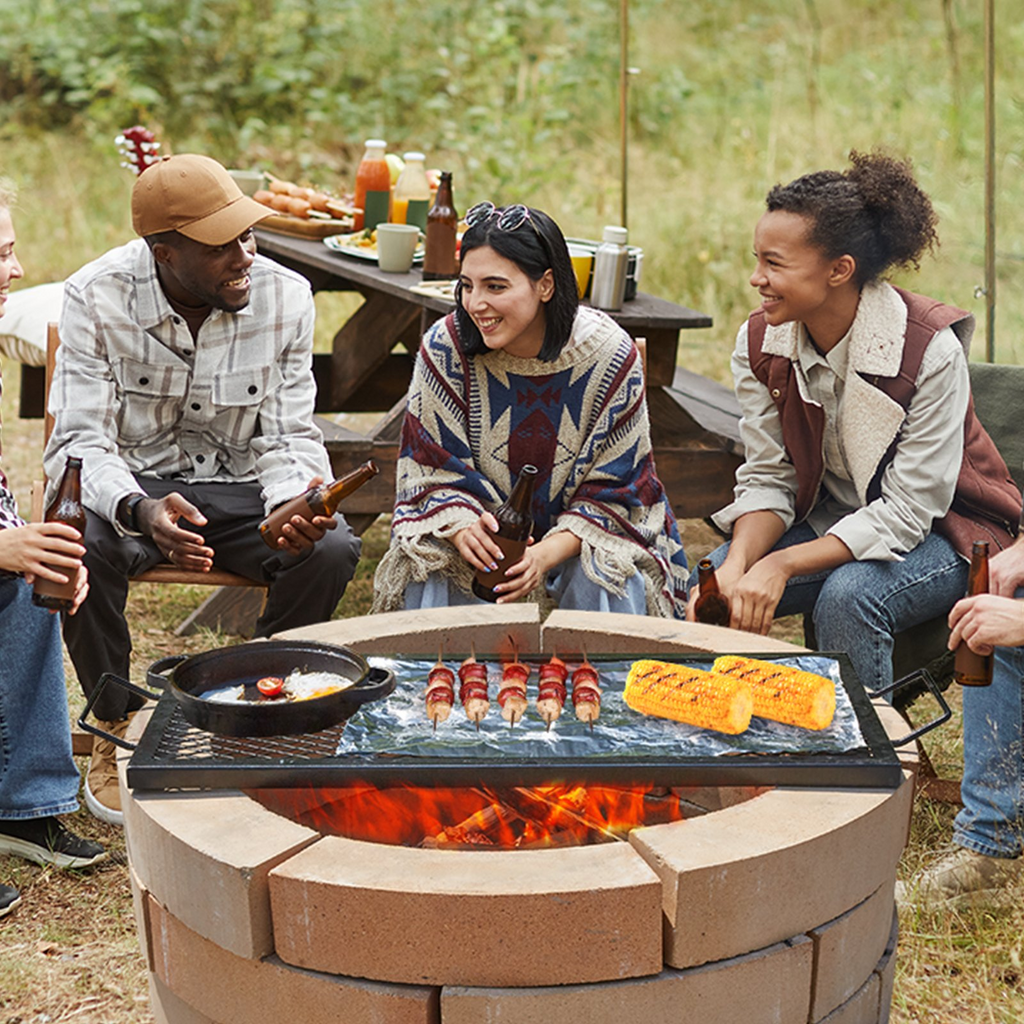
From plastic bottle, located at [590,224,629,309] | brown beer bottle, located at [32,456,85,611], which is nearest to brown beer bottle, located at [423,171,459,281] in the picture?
plastic bottle, located at [590,224,629,309]

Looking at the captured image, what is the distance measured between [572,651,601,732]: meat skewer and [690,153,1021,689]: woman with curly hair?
2.92 feet

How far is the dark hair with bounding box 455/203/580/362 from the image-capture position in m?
3.48

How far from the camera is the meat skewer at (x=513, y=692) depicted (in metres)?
2.54

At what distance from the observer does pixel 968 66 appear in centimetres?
1027

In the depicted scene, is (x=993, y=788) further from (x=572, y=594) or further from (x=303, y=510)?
(x=303, y=510)

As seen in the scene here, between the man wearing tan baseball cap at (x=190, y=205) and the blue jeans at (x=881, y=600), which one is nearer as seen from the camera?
the blue jeans at (x=881, y=600)

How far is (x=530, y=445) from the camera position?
12.1ft

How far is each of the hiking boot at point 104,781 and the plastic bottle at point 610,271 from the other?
2.00 m

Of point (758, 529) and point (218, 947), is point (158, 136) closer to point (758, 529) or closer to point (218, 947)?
point (758, 529)

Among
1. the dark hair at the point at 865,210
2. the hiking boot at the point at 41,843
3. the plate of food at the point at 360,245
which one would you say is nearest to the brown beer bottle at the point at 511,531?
the dark hair at the point at 865,210

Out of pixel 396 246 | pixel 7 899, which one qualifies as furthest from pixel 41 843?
pixel 396 246

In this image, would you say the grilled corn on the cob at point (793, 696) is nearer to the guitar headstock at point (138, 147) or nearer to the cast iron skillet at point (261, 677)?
the cast iron skillet at point (261, 677)

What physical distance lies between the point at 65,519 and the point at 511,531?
1.09 metres

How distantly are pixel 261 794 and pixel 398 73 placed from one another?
9.48 meters
